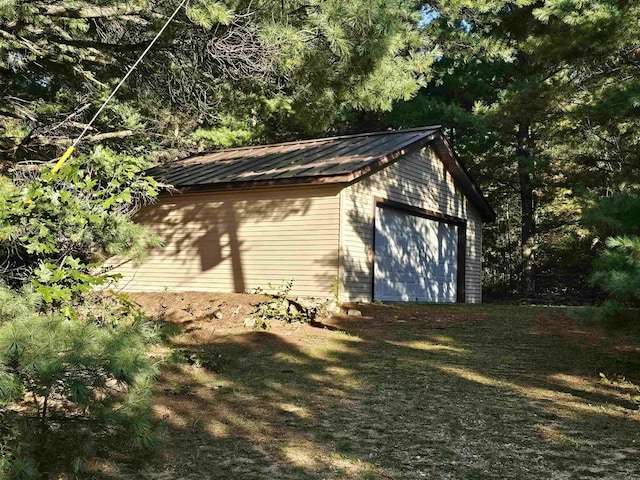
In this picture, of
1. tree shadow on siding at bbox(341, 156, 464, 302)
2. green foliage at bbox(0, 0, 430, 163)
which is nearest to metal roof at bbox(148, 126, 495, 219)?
tree shadow on siding at bbox(341, 156, 464, 302)

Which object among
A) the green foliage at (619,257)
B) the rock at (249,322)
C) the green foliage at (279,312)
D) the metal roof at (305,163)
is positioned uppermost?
the metal roof at (305,163)

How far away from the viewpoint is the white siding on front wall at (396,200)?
41.8 feet

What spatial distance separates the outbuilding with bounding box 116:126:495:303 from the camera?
501 inches

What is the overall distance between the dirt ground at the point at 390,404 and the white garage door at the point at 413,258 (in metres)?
3.72

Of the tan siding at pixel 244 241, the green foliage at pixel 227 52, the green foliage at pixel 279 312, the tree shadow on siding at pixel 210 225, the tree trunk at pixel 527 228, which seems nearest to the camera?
the green foliage at pixel 227 52

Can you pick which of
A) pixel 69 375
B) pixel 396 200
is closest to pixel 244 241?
pixel 396 200

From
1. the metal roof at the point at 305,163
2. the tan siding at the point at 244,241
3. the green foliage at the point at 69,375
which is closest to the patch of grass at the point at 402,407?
the green foliage at the point at 69,375

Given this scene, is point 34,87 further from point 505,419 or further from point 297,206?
point 505,419

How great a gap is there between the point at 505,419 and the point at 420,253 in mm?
9920

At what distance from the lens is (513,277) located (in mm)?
26484

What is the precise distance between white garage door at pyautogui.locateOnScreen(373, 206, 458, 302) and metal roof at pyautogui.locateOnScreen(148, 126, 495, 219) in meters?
1.37

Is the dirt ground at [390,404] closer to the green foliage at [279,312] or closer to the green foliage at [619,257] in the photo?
the green foliage at [279,312]

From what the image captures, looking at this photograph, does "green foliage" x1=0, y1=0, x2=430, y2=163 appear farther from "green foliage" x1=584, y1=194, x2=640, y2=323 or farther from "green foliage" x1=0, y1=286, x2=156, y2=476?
"green foliage" x1=0, y1=286, x2=156, y2=476

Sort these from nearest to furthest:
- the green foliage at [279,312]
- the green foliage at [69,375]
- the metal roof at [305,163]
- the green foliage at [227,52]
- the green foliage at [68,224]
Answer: the green foliage at [69,375] → the green foliage at [68,224] → the green foliage at [227,52] → the green foliage at [279,312] → the metal roof at [305,163]
